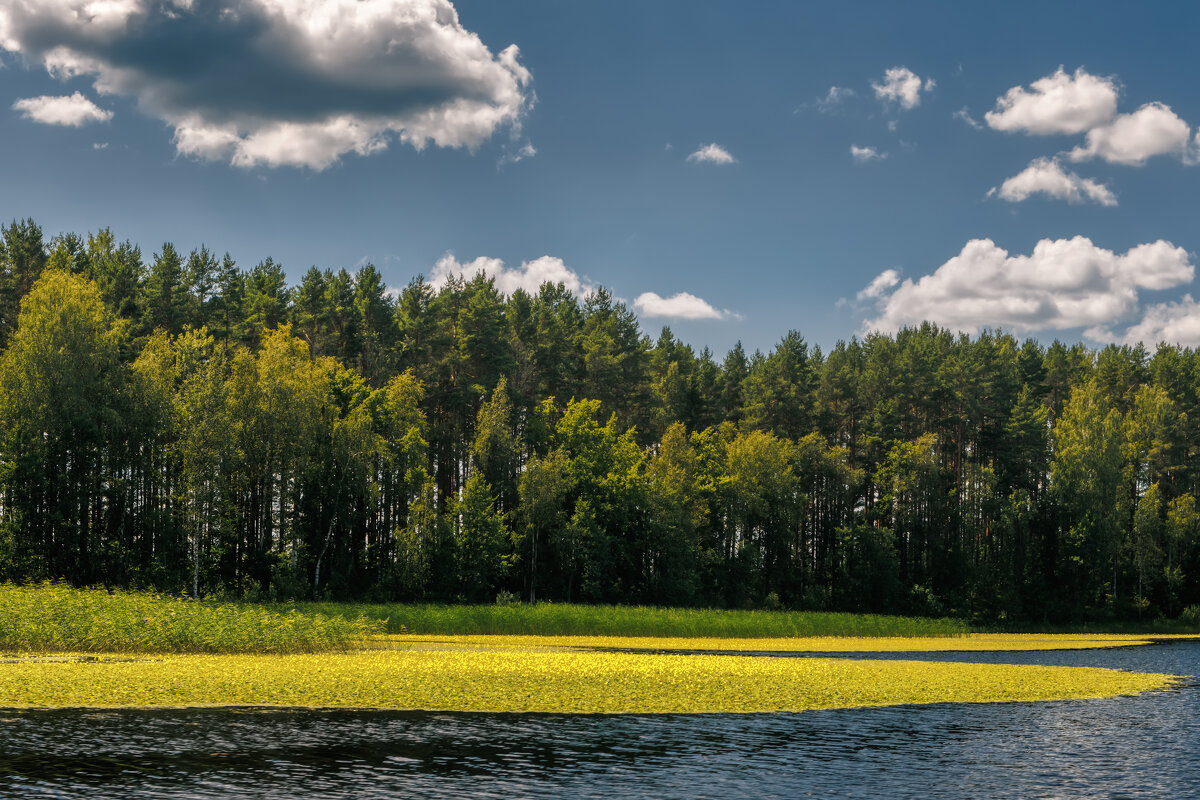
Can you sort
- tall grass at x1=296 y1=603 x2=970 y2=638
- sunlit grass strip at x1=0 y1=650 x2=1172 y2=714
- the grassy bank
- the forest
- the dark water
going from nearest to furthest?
the dark water → sunlit grass strip at x1=0 y1=650 x2=1172 y2=714 → the grassy bank → tall grass at x1=296 y1=603 x2=970 y2=638 → the forest

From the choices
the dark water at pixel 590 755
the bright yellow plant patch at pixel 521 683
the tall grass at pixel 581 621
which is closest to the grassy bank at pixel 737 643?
the tall grass at pixel 581 621

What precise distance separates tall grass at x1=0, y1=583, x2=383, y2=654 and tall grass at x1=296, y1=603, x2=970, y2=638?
1284cm

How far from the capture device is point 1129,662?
48688mm

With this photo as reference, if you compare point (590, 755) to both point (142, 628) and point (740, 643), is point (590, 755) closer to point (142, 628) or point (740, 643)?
point (142, 628)

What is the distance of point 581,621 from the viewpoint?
188 ft

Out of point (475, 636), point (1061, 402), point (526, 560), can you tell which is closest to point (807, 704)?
point (475, 636)

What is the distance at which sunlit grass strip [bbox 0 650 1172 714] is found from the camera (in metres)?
25.2

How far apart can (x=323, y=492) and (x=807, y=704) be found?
5092 cm

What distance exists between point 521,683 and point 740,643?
86.8ft

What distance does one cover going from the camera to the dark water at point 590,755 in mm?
16594

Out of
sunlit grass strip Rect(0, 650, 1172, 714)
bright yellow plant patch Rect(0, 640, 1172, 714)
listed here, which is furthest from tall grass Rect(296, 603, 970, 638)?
sunlit grass strip Rect(0, 650, 1172, 714)

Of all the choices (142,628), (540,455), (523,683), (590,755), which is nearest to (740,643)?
(523,683)

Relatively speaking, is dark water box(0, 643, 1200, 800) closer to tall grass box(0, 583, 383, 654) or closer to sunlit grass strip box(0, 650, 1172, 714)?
sunlit grass strip box(0, 650, 1172, 714)

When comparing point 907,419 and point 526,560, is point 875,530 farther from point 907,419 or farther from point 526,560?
point 526,560
